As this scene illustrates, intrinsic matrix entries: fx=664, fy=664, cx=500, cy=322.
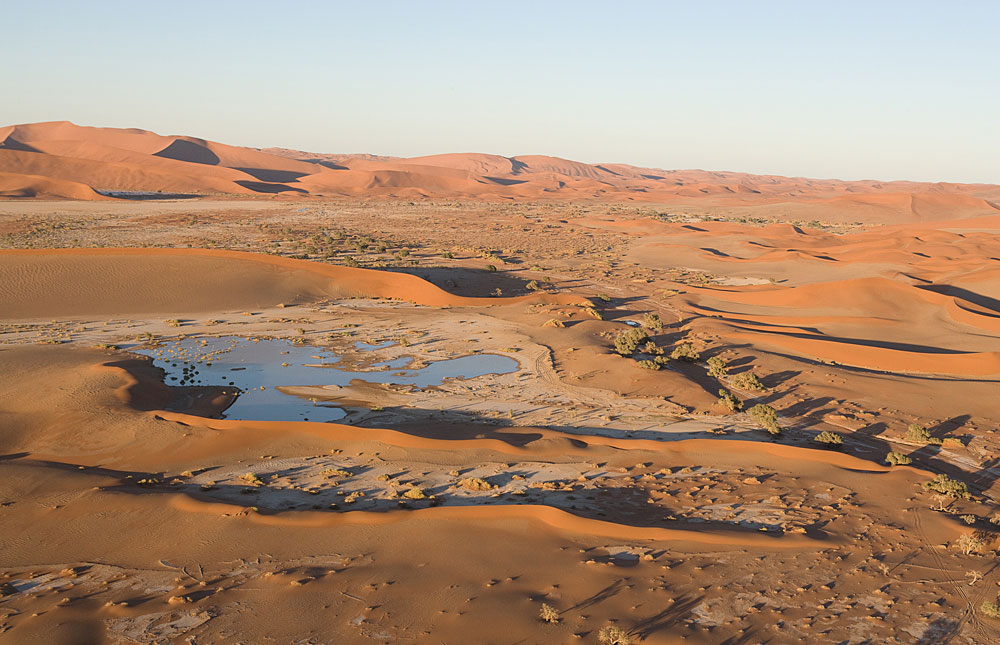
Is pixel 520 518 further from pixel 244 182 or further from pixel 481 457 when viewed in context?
pixel 244 182

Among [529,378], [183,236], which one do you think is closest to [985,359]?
[529,378]

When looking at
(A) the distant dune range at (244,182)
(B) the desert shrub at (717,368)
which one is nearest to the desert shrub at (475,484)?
(B) the desert shrub at (717,368)

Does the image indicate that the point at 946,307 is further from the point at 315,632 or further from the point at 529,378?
the point at 315,632

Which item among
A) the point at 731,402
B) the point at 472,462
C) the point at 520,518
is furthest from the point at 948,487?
the point at 472,462

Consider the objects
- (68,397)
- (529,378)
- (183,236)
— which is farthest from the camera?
(183,236)

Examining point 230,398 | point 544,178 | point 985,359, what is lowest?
point 230,398
